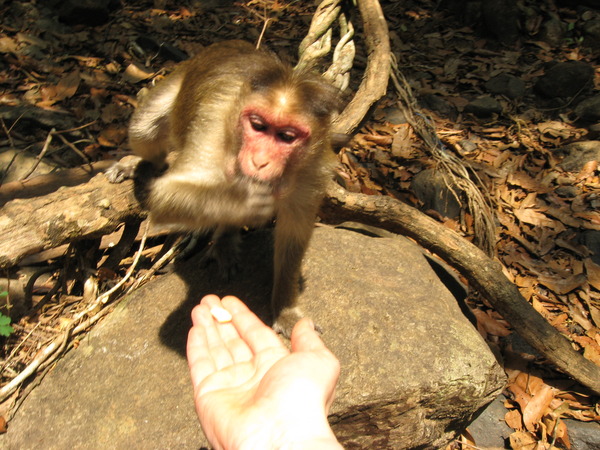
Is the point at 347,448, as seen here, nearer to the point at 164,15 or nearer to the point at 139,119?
the point at 139,119

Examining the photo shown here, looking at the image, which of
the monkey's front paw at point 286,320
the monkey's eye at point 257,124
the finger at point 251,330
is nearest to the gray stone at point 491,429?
the monkey's front paw at point 286,320

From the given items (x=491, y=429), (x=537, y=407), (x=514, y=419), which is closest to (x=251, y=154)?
(x=491, y=429)

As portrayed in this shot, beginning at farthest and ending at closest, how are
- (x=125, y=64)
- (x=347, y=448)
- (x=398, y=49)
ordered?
(x=398, y=49), (x=125, y=64), (x=347, y=448)

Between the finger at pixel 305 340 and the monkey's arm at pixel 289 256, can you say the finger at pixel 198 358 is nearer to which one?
the finger at pixel 305 340

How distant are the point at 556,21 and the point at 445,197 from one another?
5.34 m

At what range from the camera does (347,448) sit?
3398mm

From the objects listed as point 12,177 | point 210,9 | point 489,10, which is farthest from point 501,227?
point 210,9

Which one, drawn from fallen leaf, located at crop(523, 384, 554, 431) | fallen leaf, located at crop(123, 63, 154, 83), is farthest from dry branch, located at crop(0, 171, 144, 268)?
fallen leaf, located at crop(123, 63, 154, 83)

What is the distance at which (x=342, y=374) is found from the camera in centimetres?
334

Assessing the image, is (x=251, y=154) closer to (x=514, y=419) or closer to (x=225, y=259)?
(x=225, y=259)

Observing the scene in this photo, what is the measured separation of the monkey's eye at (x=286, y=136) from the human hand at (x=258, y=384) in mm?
1088

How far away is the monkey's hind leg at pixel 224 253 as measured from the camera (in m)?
4.04

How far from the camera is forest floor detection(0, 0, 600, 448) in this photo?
185 inches

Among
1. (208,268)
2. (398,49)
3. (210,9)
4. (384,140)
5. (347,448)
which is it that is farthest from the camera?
(210,9)
